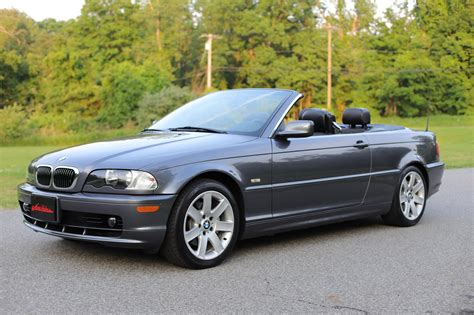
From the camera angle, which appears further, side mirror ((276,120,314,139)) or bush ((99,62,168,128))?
bush ((99,62,168,128))

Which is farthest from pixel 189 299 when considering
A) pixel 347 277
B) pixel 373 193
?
pixel 373 193

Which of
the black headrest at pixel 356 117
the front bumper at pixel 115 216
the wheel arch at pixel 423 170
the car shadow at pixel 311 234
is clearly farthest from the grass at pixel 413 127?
the front bumper at pixel 115 216

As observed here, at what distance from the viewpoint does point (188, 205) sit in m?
5.22

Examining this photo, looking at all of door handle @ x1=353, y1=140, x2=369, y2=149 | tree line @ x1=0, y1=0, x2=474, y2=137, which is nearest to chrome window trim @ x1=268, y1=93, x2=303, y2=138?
door handle @ x1=353, y1=140, x2=369, y2=149

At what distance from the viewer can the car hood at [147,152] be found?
5.17m

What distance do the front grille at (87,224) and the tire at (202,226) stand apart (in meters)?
0.41

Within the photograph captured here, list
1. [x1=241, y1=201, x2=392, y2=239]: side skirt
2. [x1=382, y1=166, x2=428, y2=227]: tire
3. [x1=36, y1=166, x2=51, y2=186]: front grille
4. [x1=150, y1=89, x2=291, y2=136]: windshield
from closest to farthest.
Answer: [x1=36, y1=166, x2=51, y2=186]: front grille → [x1=241, y1=201, x2=392, y2=239]: side skirt → [x1=150, y1=89, x2=291, y2=136]: windshield → [x1=382, y1=166, x2=428, y2=227]: tire

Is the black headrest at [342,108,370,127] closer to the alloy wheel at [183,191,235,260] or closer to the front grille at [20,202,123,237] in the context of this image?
the alloy wheel at [183,191,235,260]

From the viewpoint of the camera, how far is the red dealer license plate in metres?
5.23

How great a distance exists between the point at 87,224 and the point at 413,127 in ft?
22.8

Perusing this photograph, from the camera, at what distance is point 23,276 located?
498 centimetres

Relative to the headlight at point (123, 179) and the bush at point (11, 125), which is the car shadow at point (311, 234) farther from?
the bush at point (11, 125)

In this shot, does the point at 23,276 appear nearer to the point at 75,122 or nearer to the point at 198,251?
the point at 198,251

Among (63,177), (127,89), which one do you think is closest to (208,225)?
(63,177)
